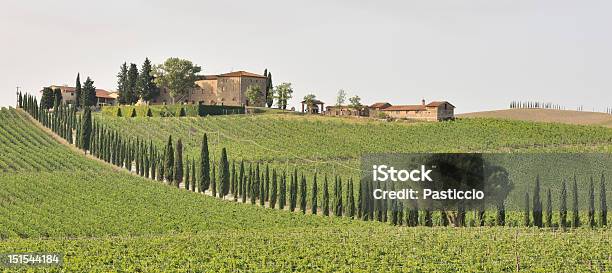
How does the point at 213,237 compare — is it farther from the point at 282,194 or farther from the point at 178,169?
the point at 178,169

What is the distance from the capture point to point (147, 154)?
99250mm

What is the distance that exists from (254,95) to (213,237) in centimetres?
9285

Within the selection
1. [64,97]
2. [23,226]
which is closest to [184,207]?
[23,226]

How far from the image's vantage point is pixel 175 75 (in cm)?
14825

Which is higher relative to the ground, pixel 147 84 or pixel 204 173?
pixel 147 84

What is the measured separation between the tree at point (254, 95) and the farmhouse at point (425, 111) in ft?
71.6

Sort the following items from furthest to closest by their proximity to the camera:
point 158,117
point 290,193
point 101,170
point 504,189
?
point 158,117
point 101,170
point 290,193
point 504,189

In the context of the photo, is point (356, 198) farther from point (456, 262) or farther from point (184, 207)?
point (456, 262)

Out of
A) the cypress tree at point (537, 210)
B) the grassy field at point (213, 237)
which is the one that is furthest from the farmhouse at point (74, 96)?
the cypress tree at point (537, 210)

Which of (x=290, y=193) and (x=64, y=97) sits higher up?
(x=64, y=97)

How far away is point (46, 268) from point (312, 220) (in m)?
33.9

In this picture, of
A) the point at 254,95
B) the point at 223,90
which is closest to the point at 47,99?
the point at 223,90

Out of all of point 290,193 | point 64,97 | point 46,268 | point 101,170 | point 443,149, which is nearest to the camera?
point 46,268

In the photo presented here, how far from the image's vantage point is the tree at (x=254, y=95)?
488 feet
